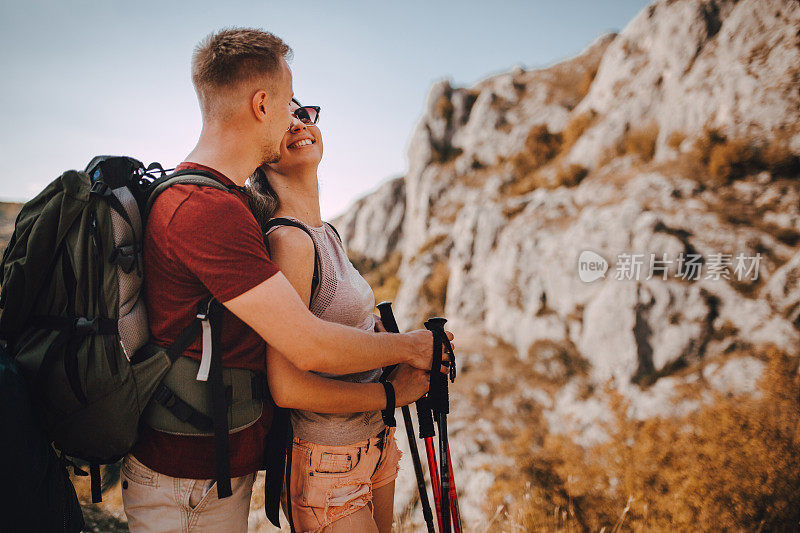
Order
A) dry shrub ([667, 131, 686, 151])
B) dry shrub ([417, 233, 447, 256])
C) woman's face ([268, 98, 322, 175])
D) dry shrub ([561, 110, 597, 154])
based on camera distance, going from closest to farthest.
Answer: woman's face ([268, 98, 322, 175])
dry shrub ([667, 131, 686, 151])
dry shrub ([561, 110, 597, 154])
dry shrub ([417, 233, 447, 256])

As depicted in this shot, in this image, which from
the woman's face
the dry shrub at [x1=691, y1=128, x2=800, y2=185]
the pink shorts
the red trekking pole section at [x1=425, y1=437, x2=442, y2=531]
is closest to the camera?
the pink shorts

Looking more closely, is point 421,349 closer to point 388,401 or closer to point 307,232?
point 388,401

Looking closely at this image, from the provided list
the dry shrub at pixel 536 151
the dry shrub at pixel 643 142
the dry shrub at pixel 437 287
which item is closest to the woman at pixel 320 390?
the dry shrub at pixel 643 142

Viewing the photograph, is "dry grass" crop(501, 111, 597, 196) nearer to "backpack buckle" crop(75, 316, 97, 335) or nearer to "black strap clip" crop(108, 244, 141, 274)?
"black strap clip" crop(108, 244, 141, 274)

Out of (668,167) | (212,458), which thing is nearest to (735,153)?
(668,167)

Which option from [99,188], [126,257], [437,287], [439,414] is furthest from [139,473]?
[437,287]

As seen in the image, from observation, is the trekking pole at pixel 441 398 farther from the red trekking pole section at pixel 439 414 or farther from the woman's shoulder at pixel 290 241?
the woman's shoulder at pixel 290 241

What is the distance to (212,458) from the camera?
1.52 m

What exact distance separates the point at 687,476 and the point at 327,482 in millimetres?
5866

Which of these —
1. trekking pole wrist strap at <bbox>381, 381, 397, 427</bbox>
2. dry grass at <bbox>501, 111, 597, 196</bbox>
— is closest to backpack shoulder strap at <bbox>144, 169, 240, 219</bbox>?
trekking pole wrist strap at <bbox>381, 381, 397, 427</bbox>

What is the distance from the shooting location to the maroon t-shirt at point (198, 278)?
4.28 ft

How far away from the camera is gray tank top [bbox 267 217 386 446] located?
1848 mm

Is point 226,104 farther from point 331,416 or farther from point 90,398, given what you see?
point 331,416

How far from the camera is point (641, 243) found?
12094 millimetres
